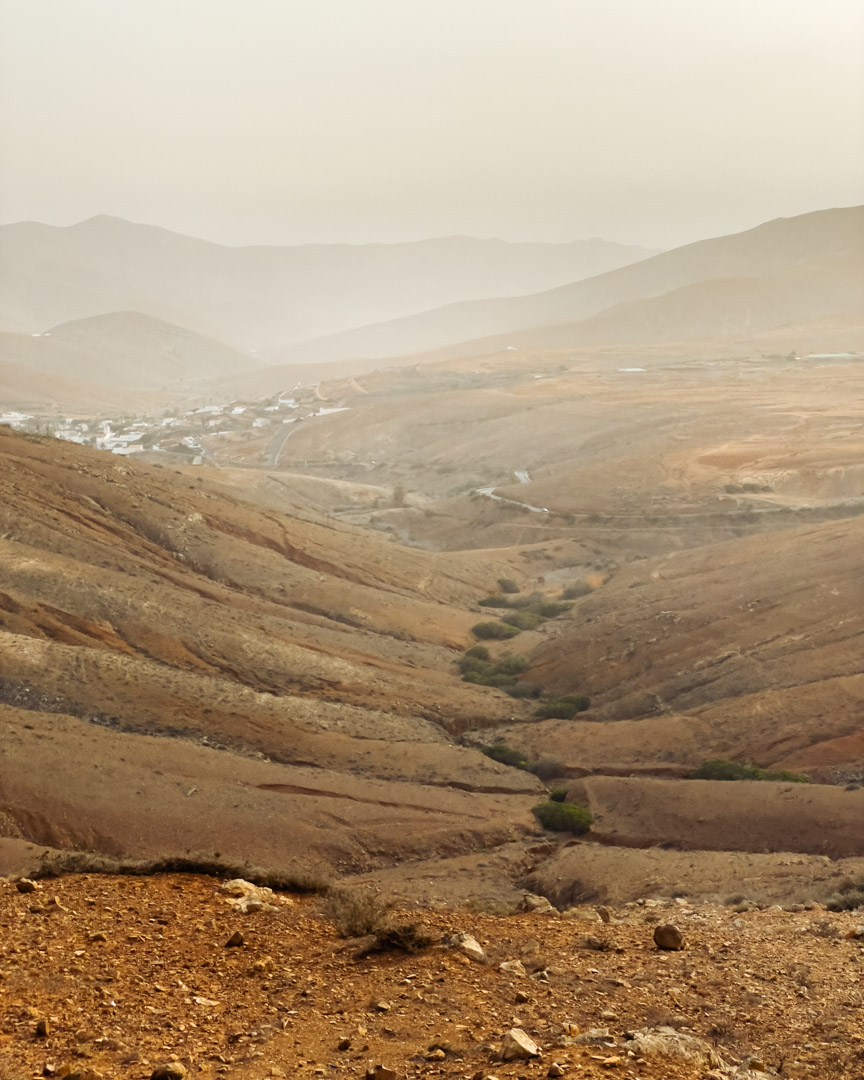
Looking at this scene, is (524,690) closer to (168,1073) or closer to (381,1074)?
(381,1074)

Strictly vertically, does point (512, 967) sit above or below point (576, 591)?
above

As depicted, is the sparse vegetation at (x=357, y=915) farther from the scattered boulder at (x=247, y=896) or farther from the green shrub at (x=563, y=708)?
the green shrub at (x=563, y=708)

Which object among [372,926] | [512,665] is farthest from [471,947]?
[512,665]

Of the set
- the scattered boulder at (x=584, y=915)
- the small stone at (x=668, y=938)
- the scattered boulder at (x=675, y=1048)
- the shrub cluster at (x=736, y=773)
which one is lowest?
the shrub cluster at (x=736, y=773)

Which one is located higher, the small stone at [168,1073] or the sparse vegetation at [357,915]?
the small stone at [168,1073]

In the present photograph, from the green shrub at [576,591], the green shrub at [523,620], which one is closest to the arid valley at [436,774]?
the green shrub at [576,591]

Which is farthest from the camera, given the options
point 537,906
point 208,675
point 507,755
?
point 208,675

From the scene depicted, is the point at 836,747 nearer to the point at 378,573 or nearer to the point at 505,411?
the point at 378,573

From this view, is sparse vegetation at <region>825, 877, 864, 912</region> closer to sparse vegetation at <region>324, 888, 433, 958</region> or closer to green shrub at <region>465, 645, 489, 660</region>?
sparse vegetation at <region>324, 888, 433, 958</region>
